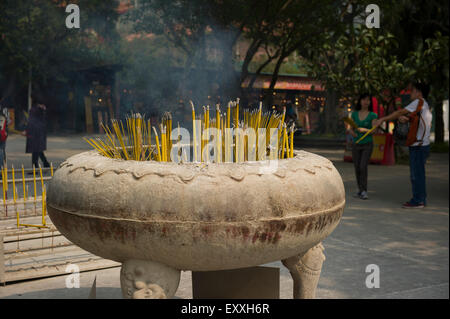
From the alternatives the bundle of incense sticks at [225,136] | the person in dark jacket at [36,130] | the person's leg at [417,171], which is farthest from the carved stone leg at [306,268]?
the person in dark jacket at [36,130]

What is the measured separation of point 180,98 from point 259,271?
8.19 metres

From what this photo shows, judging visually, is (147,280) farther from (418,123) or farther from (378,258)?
(418,123)

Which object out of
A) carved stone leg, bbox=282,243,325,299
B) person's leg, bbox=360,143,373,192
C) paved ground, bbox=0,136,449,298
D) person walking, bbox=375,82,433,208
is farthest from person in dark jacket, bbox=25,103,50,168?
carved stone leg, bbox=282,243,325,299

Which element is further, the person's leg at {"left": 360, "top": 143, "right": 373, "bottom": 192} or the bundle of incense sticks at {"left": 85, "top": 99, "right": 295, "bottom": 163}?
the person's leg at {"left": 360, "top": 143, "right": 373, "bottom": 192}

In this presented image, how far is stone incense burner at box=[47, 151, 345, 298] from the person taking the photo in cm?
184

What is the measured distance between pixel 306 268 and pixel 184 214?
787 mm

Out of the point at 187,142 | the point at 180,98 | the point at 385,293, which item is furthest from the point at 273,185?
the point at 180,98

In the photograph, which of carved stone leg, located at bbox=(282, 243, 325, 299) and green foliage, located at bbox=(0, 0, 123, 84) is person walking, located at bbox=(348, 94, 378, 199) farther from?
green foliage, located at bbox=(0, 0, 123, 84)

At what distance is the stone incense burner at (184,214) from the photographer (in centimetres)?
184

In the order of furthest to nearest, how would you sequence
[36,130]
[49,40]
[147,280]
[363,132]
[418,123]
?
[49,40] < [36,130] < [363,132] < [418,123] < [147,280]

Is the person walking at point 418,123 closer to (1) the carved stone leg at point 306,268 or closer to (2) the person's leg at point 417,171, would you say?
(2) the person's leg at point 417,171

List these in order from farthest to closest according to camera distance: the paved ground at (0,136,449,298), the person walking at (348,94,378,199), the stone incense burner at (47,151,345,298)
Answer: the person walking at (348,94,378,199)
the paved ground at (0,136,449,298)
the stone incense burner at (47,151,345,298)

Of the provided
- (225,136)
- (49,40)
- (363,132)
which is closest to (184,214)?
(225,136)

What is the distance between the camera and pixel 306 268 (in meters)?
2.34
